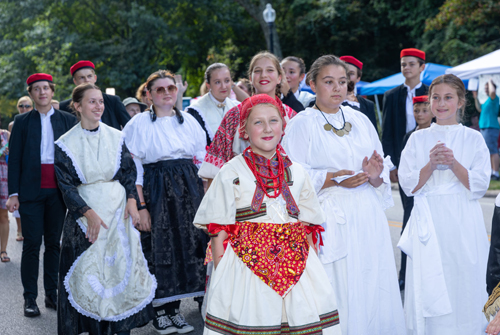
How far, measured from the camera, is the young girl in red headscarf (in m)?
3.23

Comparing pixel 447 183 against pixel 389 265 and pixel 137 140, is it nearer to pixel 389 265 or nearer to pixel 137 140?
pixel 389 265

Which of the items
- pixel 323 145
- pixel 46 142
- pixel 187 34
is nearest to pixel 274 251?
pixel 323 145

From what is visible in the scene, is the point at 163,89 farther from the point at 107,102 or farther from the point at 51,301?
the point at 51,301

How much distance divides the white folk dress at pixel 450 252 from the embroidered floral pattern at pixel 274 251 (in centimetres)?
125

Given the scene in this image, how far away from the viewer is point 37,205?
591 cm

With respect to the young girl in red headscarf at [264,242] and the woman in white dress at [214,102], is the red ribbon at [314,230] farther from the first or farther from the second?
the woman in white dress at [214,102]

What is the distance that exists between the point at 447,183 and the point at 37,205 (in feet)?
13.2

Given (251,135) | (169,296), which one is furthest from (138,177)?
(251,135)

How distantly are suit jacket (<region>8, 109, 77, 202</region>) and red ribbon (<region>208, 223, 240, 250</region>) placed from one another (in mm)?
3156

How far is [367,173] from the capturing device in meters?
4.07

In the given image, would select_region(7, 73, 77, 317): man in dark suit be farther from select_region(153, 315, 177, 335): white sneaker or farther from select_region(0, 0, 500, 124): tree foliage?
select_region(0, 0, 500, 124): tree foliage

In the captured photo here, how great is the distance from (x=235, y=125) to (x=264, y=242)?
53.6 inches

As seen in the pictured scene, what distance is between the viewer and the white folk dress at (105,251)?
4461mm

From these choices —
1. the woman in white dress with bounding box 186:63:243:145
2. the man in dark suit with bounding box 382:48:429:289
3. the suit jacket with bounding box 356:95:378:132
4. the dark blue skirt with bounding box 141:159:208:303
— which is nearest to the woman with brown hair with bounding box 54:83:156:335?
the dark blue skirt with bounding box 141:159:208:303
